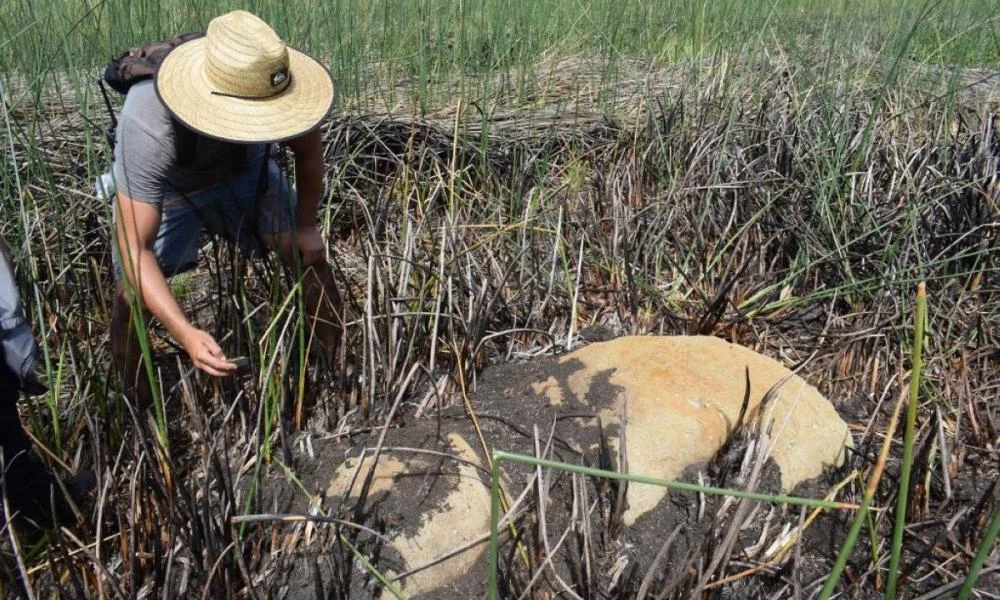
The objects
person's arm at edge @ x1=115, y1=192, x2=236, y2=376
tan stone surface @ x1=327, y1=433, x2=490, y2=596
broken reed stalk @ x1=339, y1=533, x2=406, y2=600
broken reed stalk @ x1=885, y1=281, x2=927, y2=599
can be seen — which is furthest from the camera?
person's arm at edge @ x1=115, y1=192, x2=236, y2=376

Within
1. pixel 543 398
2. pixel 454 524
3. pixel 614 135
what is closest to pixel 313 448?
pixel 454 524

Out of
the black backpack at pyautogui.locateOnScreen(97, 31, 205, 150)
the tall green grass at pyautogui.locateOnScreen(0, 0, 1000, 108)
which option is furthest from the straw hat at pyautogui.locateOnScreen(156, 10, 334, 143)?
the tall green grass at pyautogui.locateOnScreen(0, 0, 1000, 108)

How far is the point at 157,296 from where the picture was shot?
61.0 inches

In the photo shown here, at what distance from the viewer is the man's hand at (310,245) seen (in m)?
1.97

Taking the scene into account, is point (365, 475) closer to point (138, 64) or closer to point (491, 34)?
point (138, 64)

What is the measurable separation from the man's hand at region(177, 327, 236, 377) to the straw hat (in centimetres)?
40

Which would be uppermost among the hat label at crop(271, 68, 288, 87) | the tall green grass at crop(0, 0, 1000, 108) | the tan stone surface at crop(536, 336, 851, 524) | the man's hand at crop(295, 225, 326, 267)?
the hat label at crop(271, 68, 288, 87)

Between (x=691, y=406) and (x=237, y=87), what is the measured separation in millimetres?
1179

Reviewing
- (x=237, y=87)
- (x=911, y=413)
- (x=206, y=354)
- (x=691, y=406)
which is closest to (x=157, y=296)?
(x=206, y=354)

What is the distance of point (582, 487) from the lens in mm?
1342

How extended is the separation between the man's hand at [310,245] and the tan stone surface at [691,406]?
712 mm

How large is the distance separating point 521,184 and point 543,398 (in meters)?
1.27

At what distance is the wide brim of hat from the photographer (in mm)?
1510

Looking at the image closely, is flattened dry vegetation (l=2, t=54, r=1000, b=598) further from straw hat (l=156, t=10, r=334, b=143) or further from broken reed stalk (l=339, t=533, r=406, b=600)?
straw hat (l=156, t=10, r=334, b=143)
